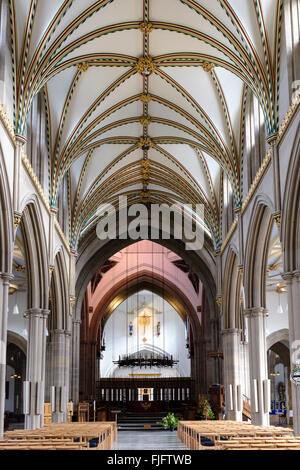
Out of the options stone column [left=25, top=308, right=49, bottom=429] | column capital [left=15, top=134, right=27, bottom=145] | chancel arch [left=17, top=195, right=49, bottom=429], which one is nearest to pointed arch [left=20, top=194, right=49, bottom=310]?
chancel arch [left=17, top=195, right=49, bottom=429]

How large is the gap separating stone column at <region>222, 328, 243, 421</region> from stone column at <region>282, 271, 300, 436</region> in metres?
9.02

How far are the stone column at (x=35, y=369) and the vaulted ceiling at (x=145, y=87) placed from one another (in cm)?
389

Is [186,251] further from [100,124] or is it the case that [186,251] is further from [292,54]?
[292,54]

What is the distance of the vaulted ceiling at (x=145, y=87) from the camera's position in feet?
48.7

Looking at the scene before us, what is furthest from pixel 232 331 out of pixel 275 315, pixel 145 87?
pixel 145 87

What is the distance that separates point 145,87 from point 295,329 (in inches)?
394

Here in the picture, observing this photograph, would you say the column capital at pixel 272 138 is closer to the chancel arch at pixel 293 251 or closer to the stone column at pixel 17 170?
the chancel arch at pixel 293 251

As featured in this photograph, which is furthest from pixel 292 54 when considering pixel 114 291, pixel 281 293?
pixel 114 291

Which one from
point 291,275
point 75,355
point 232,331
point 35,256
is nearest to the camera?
point 291,275

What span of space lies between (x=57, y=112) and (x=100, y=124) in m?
2.21

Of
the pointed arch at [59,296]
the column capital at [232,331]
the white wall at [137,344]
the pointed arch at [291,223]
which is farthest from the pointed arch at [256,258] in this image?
the white wall at [137,344]

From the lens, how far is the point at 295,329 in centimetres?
1356

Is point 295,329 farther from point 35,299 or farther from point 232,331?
point 232,331

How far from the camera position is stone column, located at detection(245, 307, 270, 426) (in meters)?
17.8
